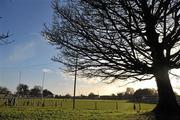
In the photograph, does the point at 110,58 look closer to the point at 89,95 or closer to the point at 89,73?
the point at 89,73

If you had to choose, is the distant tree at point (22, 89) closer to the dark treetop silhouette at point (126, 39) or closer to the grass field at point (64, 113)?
the grass field at point (64, 113)

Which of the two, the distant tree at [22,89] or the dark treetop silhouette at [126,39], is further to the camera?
the distant tree at [22,89]

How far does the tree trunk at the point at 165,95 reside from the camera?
13453 mm

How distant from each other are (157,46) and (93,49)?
2897 mm

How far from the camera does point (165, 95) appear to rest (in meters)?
13.8

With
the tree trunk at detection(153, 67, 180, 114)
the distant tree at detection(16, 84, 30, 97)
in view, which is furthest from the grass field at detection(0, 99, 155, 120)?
the distant tree at detection(16, 84, 30, 97)

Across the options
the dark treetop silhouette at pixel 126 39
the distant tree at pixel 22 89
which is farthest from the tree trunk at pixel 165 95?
the distant tree at pixel 22 89

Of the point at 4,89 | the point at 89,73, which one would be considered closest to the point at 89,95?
the point at 4,89

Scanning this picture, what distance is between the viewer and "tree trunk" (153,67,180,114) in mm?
13453

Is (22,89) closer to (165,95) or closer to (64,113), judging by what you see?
(64,113)

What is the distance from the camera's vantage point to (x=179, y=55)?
44.3 feet

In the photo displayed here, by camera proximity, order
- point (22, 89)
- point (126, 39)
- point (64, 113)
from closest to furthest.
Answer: point (126, 39) < point (64, 113) < point (22, 89)

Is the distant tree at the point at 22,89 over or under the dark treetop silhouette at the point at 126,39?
over

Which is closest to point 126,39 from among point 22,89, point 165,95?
point 165,95
